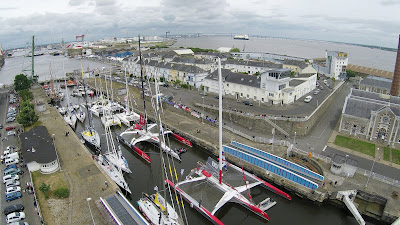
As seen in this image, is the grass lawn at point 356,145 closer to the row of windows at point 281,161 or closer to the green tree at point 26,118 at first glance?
the row of windows at point 281,161

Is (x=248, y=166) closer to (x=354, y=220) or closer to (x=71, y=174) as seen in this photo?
(x=354, y=220)

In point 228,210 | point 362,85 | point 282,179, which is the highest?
point 362,85

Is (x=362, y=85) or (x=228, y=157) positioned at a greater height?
(x=362, y=85)

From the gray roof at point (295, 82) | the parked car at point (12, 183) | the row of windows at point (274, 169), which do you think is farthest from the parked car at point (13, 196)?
the gray roof at point (295, 82)

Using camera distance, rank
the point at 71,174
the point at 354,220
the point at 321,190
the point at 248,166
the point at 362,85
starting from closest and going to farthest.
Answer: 1. the point at 354,220
2. the point at 321,190
3. the point at 71,174
4. the point at 248,166
5. the point at 362,85

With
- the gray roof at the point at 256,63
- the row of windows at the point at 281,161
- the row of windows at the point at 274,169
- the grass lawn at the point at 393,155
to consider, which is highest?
the gray roof at the point at 256,63

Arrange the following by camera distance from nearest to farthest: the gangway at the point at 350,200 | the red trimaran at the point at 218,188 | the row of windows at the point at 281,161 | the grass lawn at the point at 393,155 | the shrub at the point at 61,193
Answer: the gangway at the point at 350,200 < the shrub at the point at 61,193 < the red trimaran at the point at 218,188 < the row of windows at the point at 281,161 < the grass lawn at the point at 393,155

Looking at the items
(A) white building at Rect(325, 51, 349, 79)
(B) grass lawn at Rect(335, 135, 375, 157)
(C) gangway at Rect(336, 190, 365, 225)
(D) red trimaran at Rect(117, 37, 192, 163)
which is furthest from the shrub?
(A) white building at Rect(325, 51, 349, 79)

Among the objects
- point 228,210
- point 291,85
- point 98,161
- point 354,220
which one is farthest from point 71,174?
point 291,85
